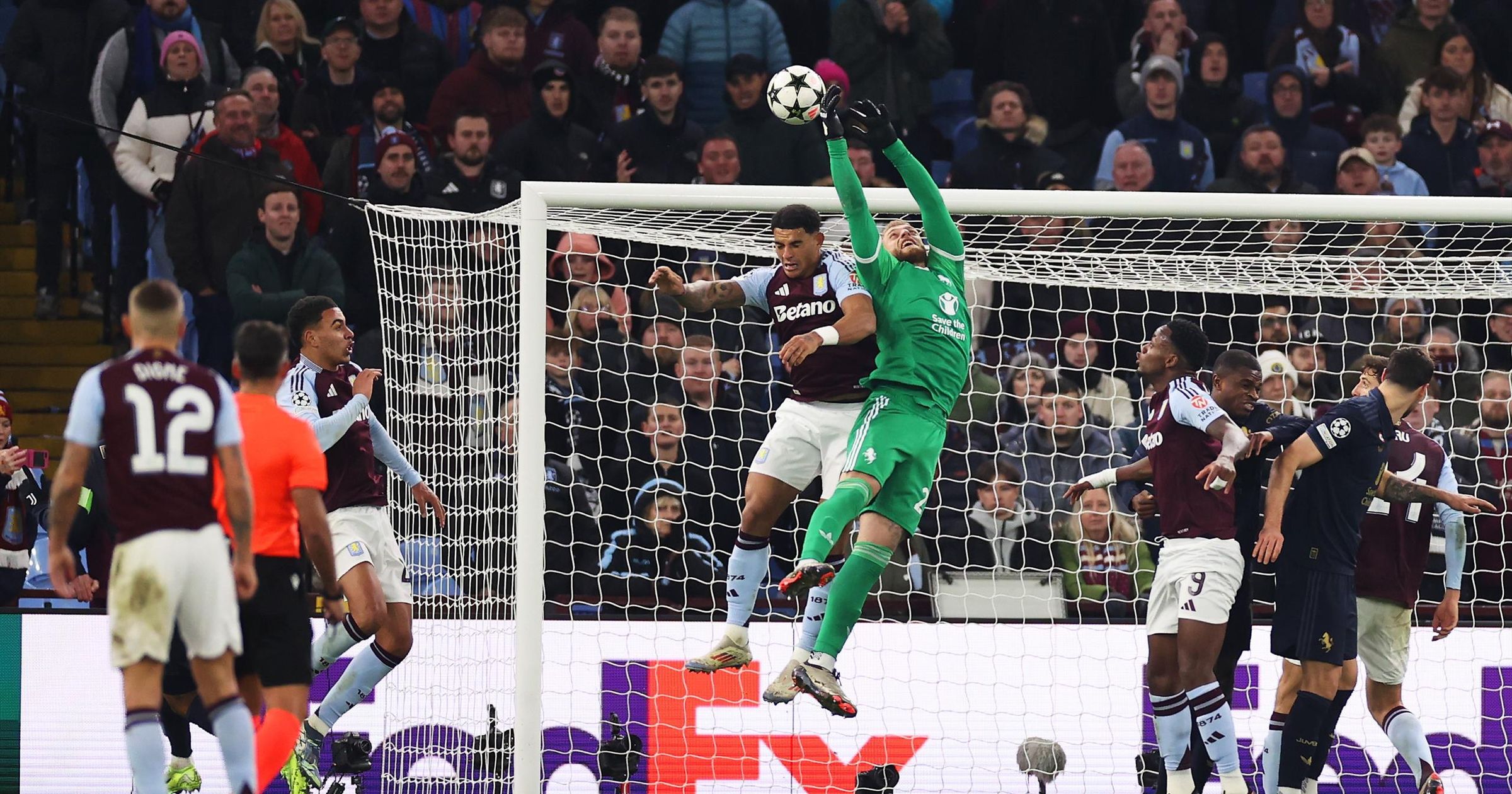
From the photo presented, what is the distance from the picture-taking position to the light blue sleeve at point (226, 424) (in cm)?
598

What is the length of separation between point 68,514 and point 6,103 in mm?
8284

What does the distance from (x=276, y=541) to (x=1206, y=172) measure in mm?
8373

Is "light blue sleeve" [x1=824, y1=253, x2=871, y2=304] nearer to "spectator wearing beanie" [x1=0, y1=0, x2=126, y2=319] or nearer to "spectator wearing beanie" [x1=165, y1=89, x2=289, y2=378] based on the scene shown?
"spectator wearing beanie" [x1=165, y1=89, x2=289, y2=378]

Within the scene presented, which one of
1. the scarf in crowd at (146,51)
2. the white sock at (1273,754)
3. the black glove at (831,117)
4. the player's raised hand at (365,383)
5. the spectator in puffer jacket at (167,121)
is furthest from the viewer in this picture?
the scarf in crowd at (146,51)

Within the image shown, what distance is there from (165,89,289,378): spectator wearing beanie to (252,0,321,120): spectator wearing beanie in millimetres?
993

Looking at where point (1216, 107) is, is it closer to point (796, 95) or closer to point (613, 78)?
point (613, 78)

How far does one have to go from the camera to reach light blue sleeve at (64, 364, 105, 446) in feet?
19.1

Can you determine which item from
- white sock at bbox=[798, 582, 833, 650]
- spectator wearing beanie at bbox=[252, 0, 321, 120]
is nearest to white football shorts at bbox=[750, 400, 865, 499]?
white sock at bbox=[798, 582, 833, 650]

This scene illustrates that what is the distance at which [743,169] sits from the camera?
491 inches

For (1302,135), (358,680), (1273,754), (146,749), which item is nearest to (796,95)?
(358,680)

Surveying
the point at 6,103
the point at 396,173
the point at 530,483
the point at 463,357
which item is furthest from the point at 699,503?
the point at 6,103

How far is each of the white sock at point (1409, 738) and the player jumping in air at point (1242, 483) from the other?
0.92m

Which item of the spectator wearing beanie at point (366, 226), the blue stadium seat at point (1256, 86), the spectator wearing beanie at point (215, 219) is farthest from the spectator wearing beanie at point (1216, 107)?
the spectator wearing beanie at point (215, 219)

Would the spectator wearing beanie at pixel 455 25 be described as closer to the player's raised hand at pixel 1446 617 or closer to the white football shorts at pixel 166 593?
the white football shorts at pixel 166 593
